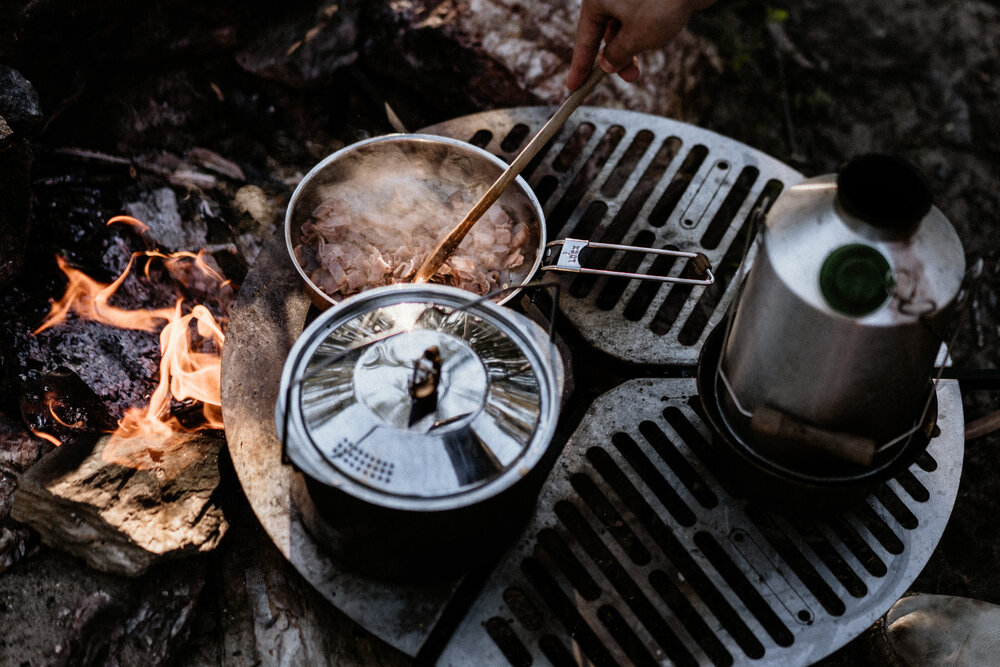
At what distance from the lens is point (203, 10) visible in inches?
133

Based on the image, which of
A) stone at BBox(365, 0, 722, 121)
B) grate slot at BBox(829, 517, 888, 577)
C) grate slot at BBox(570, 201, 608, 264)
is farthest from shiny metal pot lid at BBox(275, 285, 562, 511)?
stone at BBox(365, 0, 722, 121)

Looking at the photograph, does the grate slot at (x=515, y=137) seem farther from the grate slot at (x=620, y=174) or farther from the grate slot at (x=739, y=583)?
the grate slot at (x=739, y=583)

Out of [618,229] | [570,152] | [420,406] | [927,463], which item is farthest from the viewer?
[570,152]

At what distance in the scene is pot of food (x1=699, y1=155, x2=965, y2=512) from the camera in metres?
1.42

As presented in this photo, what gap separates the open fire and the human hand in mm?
1696

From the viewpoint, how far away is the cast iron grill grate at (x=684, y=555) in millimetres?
1913

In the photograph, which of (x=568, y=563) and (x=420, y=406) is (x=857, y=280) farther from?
(x=568, y=563)

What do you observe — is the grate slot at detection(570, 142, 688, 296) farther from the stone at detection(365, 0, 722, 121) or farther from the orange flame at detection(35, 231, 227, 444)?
the orange flame at detection(35, 231, 227, 444)

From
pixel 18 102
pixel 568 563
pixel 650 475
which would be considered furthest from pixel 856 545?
pixel 18 102

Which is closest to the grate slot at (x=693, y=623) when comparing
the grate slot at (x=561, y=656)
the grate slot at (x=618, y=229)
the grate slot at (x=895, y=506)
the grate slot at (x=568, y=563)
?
the grate slot at (x=568, y=563)

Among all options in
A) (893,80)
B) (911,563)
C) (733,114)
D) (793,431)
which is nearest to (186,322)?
(793,431)

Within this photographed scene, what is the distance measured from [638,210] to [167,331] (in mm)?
1863

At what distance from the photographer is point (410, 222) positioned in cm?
240

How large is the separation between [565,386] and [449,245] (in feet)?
1.86
